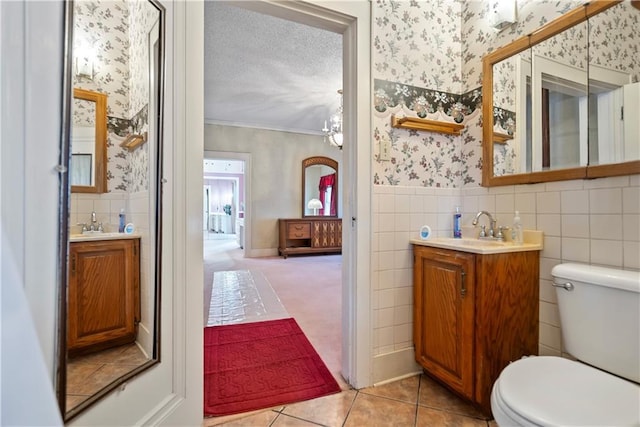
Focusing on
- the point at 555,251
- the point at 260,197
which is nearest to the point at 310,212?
the point at 260,197

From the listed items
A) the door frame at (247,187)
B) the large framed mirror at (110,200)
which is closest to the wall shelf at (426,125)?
the large framed mirror at (110,200)

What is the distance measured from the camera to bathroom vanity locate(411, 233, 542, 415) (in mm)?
1301

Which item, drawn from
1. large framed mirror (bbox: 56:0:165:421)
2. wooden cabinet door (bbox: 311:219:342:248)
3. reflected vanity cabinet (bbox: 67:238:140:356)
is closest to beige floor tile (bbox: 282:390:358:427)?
large framed mirror (bbox: 56:0:165:421)

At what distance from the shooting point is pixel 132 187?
1058 millimetres

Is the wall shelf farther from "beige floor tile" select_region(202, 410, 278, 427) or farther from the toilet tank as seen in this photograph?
"beige floor tile" select_region(202, 410, 278, 427)

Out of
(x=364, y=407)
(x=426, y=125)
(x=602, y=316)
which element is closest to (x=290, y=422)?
(x=364, y=407)

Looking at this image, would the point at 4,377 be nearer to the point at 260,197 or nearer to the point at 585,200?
the point at 585,200

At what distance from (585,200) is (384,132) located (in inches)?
38.4

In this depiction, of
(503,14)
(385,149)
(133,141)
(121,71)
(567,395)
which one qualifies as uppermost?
(503,14)

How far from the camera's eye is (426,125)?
1729 mm

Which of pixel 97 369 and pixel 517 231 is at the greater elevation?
pixel 517 231

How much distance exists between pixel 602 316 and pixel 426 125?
1.19m

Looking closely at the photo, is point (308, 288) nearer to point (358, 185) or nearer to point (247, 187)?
point (358, 185)

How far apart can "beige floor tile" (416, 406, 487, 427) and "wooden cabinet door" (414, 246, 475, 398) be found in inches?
4.1
